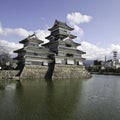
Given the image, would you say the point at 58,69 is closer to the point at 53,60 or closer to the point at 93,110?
the point at 53,60

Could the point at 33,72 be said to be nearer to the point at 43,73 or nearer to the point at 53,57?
the point at 43,73

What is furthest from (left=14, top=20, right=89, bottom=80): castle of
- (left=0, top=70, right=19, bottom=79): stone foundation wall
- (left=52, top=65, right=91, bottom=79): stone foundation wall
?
(left=0, top=70, right=19, bottom=79): stone foundation wall

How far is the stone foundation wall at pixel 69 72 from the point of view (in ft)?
122

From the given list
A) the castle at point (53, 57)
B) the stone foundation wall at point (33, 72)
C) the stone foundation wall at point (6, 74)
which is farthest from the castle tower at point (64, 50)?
the stone foundation wall at point (6, 74)

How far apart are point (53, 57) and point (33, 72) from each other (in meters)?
6.21

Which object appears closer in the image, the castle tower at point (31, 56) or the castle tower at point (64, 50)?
the castle tower at point (31, 56)

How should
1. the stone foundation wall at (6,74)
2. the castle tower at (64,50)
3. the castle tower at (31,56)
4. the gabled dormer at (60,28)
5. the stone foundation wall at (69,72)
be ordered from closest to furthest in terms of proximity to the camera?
1. the stone foundation wall at (6,74)
2. the castle tower at (31,56)
3. the stone foundation wall at (69,72)
4. the castle tower at (64,50)
5. the gabled dormer at (60,28)

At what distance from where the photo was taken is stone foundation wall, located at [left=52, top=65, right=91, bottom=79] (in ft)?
122

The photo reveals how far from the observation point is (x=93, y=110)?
11680 millimetres

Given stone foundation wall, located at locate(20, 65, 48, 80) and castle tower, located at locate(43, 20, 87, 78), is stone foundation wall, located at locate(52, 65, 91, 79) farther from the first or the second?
stone foundation wall, located at locate(20, 65, 48, 80)

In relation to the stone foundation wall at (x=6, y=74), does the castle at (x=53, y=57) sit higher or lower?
higher

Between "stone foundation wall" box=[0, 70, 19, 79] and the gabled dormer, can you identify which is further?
the gabled dormer

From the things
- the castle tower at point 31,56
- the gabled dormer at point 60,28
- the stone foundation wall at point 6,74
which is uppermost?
the gabled dormer at point 60,28

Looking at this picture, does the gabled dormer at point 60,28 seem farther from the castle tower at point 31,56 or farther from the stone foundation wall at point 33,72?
the stone foundation wall at point 33,72
